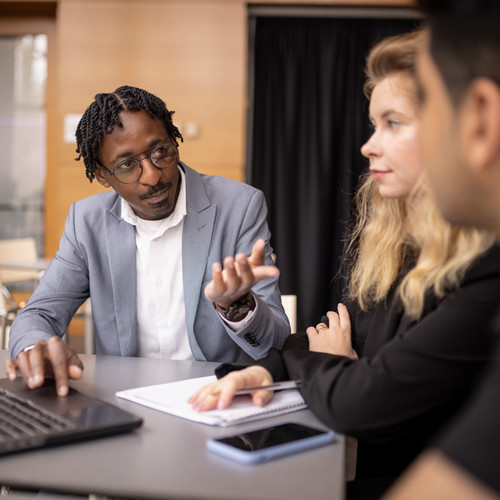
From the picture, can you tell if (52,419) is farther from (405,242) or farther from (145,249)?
(145,249)

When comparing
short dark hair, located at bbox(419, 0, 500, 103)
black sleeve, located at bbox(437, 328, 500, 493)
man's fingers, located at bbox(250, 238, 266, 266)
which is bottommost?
black sleeve, located at bbox(437, 328, 500, 493)

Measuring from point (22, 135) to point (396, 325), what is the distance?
5.17 meters

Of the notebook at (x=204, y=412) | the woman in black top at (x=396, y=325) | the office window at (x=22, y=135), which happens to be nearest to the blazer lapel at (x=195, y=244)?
the woman in black top at (x=396, y=325)

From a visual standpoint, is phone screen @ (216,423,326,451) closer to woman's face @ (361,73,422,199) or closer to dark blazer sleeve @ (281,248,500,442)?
dark blazer sleeve @ (281,248,500,442)

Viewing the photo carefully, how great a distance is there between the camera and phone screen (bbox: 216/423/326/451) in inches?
39.8

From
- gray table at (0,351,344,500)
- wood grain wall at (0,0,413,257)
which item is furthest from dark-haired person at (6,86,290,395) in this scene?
wood grain wall at (0,0,413,257)

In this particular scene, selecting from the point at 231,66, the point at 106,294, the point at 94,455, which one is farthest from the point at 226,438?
the point at 231,66

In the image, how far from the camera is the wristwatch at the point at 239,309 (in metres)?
1.62

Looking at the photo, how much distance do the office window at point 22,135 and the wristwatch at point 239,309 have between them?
4616 millimetres

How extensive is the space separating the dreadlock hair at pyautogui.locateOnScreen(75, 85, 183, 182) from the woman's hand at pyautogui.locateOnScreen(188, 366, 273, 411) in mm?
1067

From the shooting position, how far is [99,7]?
5484 mm

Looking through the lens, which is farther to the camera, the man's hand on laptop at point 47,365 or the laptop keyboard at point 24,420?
the man's hand on laptop at point 47,365

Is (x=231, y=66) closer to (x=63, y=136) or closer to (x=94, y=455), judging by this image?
(x=63, y=136)

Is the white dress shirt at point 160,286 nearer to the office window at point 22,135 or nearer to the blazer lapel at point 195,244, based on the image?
the blazer lapel at point 195,244
